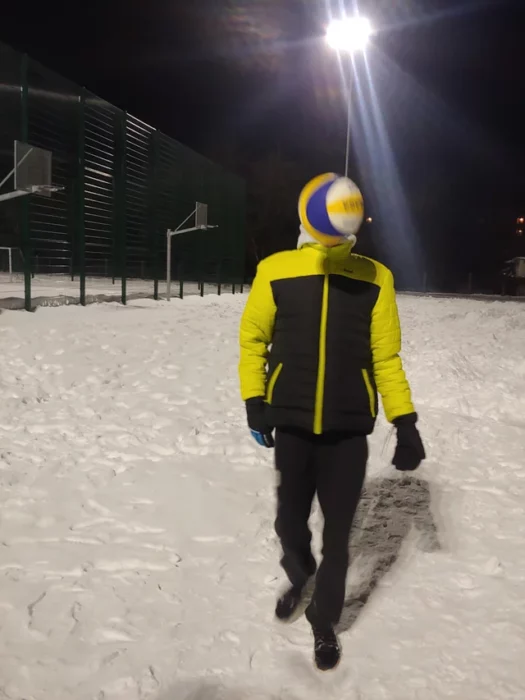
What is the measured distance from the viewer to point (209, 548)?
389 cm

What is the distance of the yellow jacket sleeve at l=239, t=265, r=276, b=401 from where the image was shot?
277 centimetres

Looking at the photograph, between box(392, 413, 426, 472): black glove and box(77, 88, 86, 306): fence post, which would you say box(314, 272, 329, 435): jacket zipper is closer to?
box(392, 413, 426, 472): black glove

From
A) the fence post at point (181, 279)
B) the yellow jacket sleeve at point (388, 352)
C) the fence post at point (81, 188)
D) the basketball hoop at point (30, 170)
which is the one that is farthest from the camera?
the fence post at point (181, 279)

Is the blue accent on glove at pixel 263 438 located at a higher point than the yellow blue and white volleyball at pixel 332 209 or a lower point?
lower

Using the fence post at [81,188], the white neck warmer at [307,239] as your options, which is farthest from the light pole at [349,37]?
the white neck warmer at [307,239]

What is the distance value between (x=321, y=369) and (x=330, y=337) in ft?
0.48

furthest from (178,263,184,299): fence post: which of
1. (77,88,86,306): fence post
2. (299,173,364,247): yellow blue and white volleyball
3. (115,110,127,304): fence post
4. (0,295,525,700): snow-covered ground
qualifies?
(299,173,364,247): yellow blue and white volleyball

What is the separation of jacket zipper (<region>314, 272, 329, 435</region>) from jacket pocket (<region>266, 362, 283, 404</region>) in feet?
0.61

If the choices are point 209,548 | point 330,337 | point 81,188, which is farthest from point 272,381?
point 81,188

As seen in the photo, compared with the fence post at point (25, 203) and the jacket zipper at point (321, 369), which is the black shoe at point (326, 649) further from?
the fence post at point (25, 203)

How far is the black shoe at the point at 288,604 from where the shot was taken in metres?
3.12

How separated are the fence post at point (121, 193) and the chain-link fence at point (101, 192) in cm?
2

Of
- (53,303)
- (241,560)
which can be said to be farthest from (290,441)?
(53,303)

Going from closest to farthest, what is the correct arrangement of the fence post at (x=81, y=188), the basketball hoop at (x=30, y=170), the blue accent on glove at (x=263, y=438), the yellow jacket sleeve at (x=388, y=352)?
the yellow jacket sleeve at (x=388, y=352) < the blue accent on glove at (x=263, y=438) < the basketball hoop at (x=30, y=170) < the fence post at (x=81, y=188)
